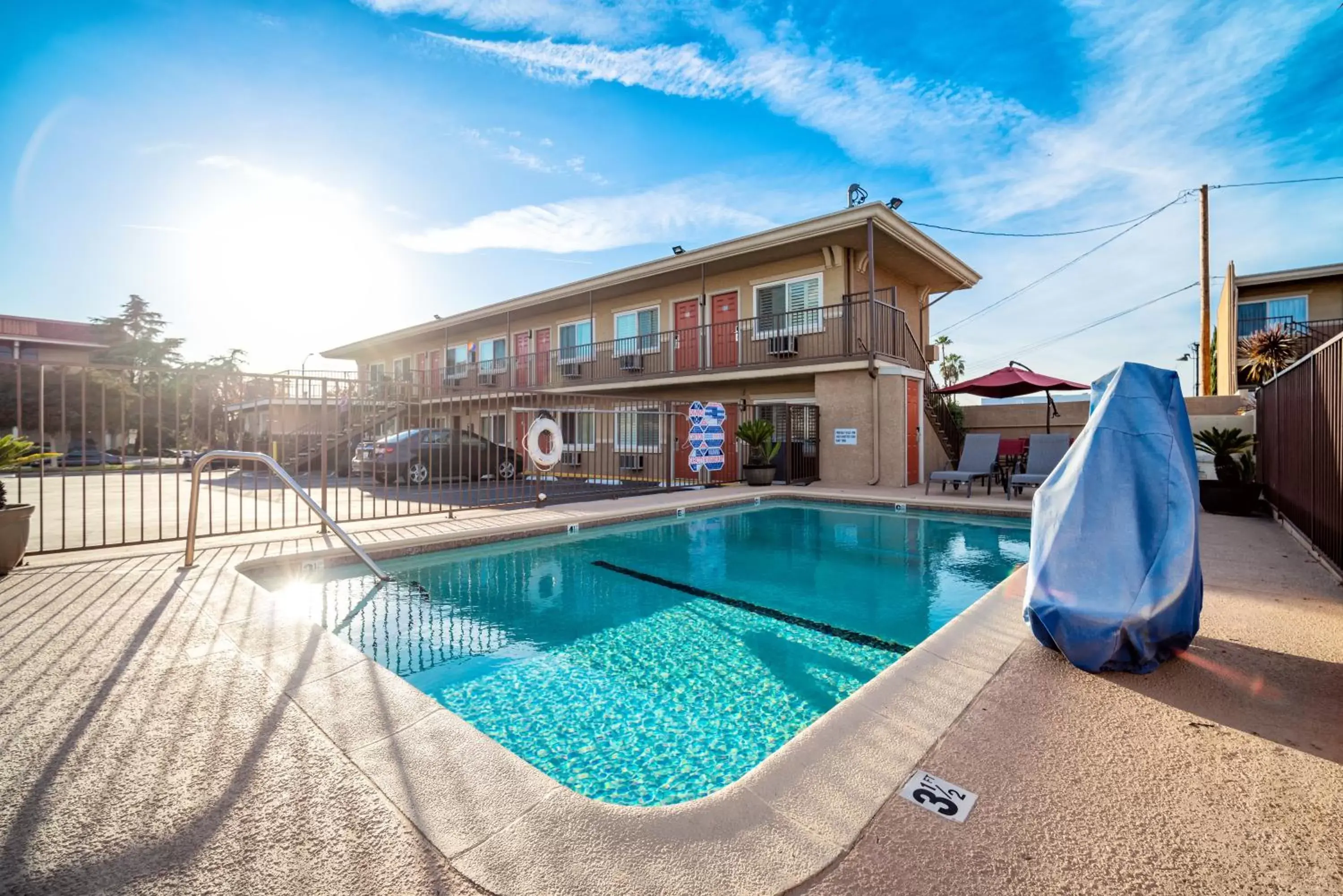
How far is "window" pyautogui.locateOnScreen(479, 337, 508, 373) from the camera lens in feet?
70.2

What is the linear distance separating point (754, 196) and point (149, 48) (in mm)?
12860

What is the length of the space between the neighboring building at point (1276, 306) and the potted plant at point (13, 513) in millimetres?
24688

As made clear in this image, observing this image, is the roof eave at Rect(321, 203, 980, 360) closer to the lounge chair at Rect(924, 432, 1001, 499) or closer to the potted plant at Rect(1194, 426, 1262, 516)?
the lounge chair at Rect(924, 432, 1001, 499)

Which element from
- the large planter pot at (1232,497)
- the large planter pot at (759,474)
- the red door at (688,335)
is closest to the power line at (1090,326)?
the red door at (688,335)

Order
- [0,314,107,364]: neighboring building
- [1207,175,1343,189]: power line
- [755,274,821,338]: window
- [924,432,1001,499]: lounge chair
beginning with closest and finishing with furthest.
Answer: [924,432,1001,499]: lounge chair → [755,274,821,338]: window → [1207,175,1343,189]: power line → [0,314,107,364]: neighboring building

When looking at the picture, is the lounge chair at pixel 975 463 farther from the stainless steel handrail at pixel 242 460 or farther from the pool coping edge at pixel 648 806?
the stainless steel handrail at pixel 242 460

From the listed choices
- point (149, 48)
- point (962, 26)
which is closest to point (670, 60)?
point (962, 26)

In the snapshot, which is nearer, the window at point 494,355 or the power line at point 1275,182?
the power line at point 1275,182

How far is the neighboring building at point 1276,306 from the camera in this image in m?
Result: 17.2

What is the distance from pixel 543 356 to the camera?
2000 centimetres

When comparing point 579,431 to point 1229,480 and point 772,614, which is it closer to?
point 772,614

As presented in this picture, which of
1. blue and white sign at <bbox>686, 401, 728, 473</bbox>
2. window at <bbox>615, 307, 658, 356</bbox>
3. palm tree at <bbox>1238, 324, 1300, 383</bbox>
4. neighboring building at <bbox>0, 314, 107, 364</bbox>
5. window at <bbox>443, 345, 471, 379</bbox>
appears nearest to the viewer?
blue and white sign at <bbox>686, 401, 728, 473</bbox>

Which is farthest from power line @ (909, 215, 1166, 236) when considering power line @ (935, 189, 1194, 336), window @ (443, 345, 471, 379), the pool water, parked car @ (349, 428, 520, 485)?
window @ (443, 345, 471, 379)

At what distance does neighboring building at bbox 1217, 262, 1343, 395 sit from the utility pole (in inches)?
60.7
